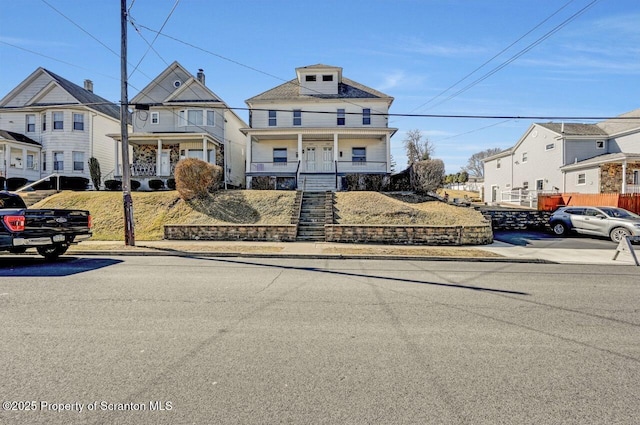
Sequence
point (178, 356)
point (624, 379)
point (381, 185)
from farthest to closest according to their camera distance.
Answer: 1. point (381, 185)
2. point (178, 356)
3. point (624, 379)

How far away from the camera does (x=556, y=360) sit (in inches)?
152

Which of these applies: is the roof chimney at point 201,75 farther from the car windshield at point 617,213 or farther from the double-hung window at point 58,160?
the car windshield at point 617,213

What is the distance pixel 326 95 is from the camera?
27828 millimetres

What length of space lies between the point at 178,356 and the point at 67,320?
2.31 meters

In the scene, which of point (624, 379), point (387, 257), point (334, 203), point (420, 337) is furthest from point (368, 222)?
point (624, 379)

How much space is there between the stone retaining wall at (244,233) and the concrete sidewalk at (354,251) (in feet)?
2.82

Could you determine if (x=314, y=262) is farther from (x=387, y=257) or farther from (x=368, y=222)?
(x=368, y=222)

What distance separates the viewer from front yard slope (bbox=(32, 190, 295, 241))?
16.6 meters

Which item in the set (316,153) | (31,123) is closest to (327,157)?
(316,153)

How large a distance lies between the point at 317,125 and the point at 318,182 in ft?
17.5

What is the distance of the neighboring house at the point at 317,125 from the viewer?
86.4 ft

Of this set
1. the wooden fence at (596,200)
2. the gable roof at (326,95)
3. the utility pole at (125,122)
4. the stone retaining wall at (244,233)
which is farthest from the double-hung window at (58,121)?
the wooden fence at (596,200)

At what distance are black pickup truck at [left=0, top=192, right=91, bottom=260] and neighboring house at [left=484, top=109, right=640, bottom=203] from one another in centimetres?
2880

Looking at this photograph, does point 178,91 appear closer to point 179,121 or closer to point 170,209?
point 179,121
